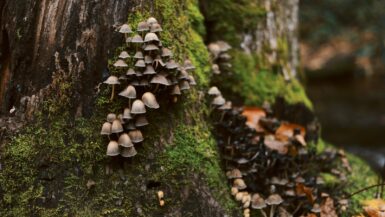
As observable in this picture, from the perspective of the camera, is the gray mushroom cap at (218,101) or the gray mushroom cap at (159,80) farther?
the gray mushroom cap at (218,101)

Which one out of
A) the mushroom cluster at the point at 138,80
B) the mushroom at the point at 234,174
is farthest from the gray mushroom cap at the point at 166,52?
the mushroom at the point at 234,174

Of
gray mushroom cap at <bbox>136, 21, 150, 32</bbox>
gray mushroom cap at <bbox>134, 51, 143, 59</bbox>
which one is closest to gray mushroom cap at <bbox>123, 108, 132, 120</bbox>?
gray mushroom cap at <bbox>134, 51, 143, 59</bbox>

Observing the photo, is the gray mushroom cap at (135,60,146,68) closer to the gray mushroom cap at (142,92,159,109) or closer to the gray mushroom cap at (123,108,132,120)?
the gray mushroom cap at (142,92,159,109)

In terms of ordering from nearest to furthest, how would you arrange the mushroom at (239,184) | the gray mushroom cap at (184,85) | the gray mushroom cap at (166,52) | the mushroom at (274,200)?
the gray mushroom cap at (166,52)
the gray mushroom cap at (184,85)
the mushroom at (274,200)
the mushroom at (239,184)

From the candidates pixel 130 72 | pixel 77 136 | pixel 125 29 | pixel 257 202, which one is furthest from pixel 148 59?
pixel 257 202

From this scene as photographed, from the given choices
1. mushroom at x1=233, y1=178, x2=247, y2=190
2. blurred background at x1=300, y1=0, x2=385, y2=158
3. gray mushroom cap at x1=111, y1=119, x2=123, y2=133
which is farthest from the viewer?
blurred background at x1=300, y1=0, x2=385, y2=158

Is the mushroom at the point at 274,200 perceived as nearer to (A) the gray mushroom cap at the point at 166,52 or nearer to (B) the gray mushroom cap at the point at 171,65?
(B) the gray mushroom cap at the point at 171,65

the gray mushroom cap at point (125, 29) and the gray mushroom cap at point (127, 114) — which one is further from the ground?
the gray mushroom cap at point (125, 29)
